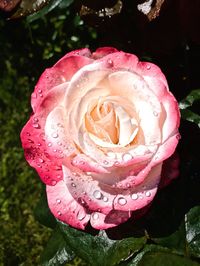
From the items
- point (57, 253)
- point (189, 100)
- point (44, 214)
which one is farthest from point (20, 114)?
point (189, 100)

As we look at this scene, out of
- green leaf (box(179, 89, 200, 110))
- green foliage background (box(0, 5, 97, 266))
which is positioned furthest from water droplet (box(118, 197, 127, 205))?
green foliage background (box(0, 5, 97, 266))

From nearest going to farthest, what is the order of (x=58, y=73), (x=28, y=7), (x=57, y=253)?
(x=58, y=73), (x=28, y=7), (x=57, y=253)

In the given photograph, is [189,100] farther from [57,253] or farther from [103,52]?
[57,253]

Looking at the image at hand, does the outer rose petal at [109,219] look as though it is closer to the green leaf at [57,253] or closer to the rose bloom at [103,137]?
the rose bloom at [103,137]

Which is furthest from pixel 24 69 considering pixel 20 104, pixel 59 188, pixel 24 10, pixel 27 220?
pixel 59 188

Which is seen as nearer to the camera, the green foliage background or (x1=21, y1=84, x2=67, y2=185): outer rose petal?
(x1=21, y1=84, x2=67, y2=185): outer rose petal

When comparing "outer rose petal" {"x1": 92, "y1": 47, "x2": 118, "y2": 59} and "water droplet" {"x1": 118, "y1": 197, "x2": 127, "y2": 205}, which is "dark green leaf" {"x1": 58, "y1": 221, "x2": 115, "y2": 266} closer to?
"water droplet" {"x1": 118, "y1": 197, "x2": 127, "y2": 205}
